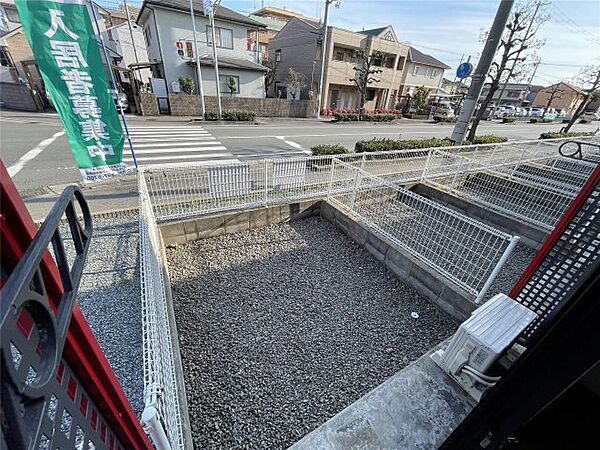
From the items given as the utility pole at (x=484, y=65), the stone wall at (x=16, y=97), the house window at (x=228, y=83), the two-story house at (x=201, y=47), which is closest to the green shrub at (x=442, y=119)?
the two-story house at (x=201, y=47)

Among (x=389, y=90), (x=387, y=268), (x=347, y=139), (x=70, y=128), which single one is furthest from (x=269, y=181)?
(x=389, y=90)

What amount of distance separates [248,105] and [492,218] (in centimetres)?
1564

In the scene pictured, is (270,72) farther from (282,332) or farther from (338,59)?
(282,332)

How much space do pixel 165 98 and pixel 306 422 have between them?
1780 centimetres

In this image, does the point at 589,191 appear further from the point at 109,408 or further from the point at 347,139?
the point at 347,139

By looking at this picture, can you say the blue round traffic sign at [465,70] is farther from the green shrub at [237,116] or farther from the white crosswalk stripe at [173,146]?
the green shrub at [237,116]

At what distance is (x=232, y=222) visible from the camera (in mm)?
4805

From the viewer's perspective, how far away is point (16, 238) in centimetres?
68

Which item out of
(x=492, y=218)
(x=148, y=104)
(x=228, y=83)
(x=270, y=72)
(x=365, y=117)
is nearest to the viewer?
(x=492, y=218)

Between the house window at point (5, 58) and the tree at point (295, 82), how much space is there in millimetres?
17950

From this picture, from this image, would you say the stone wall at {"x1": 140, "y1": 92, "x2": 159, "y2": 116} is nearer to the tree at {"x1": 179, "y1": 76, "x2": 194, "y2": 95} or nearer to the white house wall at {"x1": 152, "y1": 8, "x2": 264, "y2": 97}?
the tree at {"x1": 179, "y1": 76, "x2": 194, "y2": 95}

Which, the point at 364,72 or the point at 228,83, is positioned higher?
the point at 364,72

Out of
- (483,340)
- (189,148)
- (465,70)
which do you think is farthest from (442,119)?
(483,340)

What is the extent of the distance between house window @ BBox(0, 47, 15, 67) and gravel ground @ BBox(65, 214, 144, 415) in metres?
21.2
